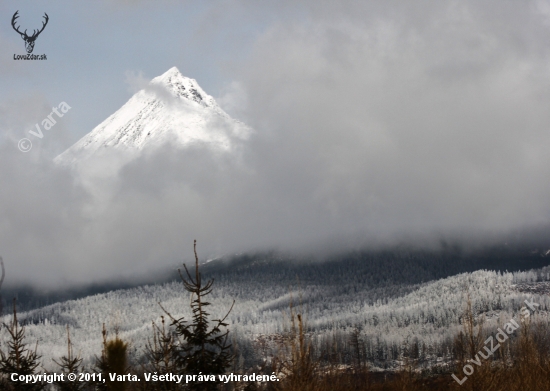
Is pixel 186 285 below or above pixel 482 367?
above

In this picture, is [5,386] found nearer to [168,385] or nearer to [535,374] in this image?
[168,385]

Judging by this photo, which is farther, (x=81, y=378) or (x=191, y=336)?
(x=81, y=378)

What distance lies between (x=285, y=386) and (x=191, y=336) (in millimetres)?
10189

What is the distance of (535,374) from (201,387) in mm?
21391

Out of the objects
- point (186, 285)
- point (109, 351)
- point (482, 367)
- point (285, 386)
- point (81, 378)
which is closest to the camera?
point (109, 351)

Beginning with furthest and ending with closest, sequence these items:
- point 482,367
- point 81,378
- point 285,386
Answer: point 81,378
point 482,367
point 285,386

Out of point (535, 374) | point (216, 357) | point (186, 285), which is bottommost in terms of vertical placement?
point (535, 374)

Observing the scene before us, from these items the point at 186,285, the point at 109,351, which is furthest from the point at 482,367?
the point at 109,351

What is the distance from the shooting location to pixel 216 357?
30484 mm

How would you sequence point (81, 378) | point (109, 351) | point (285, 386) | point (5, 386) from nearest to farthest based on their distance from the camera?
point (109, 351), point (285, 386), point (5, 386), point (81, 378)

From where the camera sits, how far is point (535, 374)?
39.8 m

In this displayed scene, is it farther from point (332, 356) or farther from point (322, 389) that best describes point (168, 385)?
point (322, 389)

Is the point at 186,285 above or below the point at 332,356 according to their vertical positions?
above

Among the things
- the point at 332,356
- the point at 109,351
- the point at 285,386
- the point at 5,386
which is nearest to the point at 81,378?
the point at 5,386
